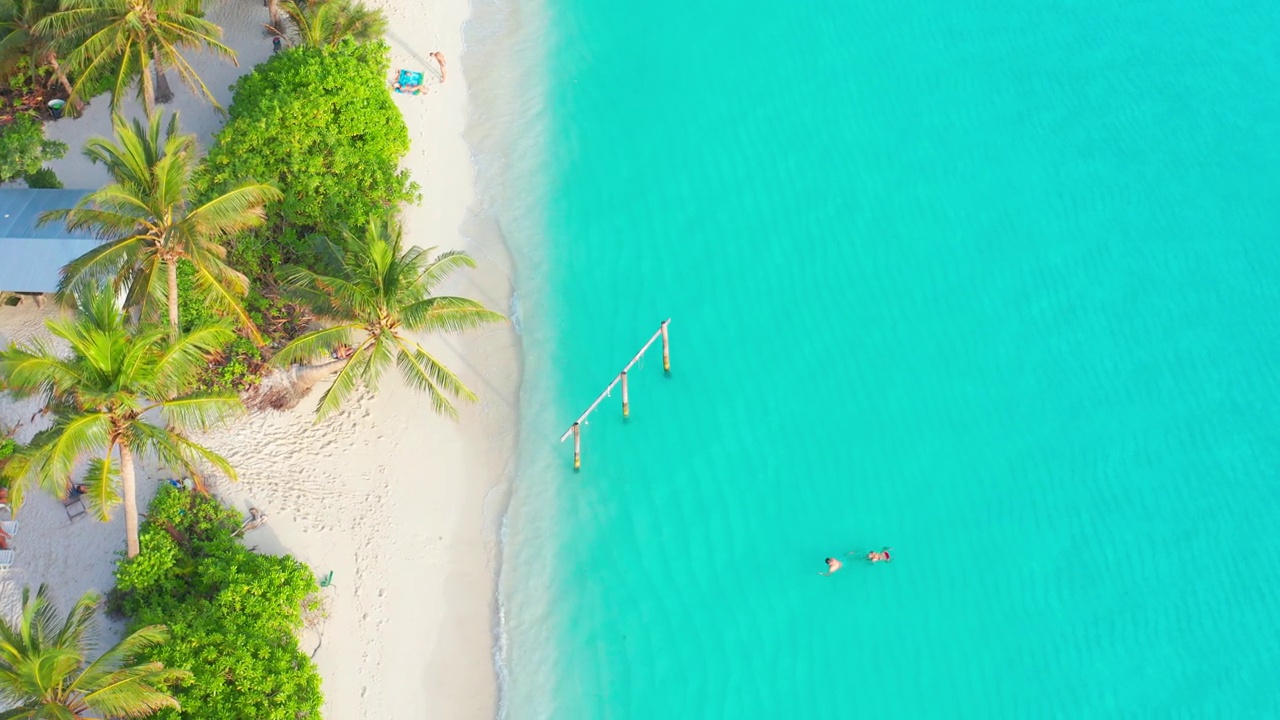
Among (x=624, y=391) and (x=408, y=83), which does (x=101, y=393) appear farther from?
(x=408, y=83)

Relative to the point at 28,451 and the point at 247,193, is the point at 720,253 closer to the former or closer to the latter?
the point at 247,193

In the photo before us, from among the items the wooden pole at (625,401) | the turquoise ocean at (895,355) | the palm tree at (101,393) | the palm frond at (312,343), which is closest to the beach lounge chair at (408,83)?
the turquoise ocean at (895,355)

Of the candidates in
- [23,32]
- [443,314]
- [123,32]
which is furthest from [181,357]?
[23,32]

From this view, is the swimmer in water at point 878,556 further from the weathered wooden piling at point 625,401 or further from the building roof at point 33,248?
the building roof at point 33,248

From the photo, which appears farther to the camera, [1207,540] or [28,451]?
[1207,540]

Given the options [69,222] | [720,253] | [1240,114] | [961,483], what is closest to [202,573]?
[69,222]

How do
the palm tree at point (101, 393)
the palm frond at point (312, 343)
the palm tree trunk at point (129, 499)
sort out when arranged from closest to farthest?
the palm tree at point (101, 393), the palm tree trunk at point (129, 499), the palm frond at point (312, 343)
